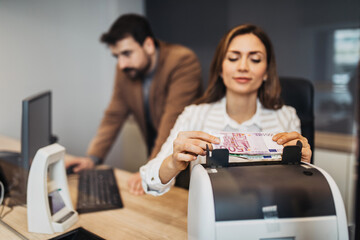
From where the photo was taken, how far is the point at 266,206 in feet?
2.34

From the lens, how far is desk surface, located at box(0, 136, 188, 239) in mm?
969

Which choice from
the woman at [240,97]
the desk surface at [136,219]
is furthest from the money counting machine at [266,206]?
the woman at [240,97]

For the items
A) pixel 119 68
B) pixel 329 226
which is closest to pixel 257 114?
pixel 329 226

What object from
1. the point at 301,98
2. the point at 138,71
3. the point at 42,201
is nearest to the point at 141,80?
the point at 138,71

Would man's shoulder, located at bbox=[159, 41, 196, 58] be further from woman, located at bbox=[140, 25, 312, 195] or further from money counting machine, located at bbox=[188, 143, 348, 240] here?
money counting machine, located at bbox=[188, 143, 348, 240]

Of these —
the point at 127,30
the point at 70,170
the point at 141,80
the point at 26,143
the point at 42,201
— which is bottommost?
the point at 70,170

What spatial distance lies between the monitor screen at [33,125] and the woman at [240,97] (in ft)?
1.30

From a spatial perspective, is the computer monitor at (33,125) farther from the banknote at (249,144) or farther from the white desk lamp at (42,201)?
the banknote at (249,144)

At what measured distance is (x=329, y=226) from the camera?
0.72 metres

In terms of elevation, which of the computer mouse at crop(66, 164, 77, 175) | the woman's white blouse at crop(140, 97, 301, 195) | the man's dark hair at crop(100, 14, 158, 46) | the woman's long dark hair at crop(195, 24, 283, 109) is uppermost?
the man's dark hair at crop(100, 14, 158, 46)

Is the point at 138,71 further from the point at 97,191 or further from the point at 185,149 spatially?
the point at 185,149

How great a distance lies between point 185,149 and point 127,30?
3.67 feet

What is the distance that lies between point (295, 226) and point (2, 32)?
1.35m

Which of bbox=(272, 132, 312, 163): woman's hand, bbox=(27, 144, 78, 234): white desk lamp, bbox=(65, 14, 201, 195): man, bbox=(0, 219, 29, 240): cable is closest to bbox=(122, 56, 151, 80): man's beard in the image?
bbox=(65, 14, 201, 195): man
